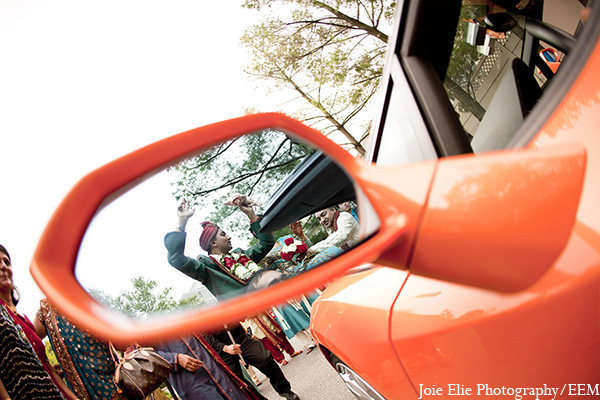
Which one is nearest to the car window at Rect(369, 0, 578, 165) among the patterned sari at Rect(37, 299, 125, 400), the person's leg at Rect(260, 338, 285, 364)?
the patterned sari at Rect(37, 299, 125, 400)

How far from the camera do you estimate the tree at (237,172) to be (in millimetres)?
687

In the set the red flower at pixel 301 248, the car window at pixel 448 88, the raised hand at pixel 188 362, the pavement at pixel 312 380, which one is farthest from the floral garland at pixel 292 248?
the pavement at pixel 312 380

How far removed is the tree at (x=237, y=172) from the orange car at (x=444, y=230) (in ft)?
0.10

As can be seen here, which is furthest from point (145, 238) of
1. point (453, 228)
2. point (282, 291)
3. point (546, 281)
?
point (546, 281)

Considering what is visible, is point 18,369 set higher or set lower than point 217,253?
lower

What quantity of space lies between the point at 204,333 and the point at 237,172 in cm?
307

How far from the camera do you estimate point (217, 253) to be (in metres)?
0.68

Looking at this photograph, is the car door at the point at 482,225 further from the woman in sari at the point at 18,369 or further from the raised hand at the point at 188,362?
the raised hand at the point at 188,362

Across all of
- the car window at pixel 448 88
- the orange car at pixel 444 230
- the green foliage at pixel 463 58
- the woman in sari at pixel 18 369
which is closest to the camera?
the orange car at pixel 444 230

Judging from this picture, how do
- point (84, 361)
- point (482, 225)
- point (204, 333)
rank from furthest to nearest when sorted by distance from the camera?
1. point (204, 333)
2. point (84, 361)
3. point (482, 225)

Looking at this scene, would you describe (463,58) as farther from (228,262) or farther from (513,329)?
(228,262)

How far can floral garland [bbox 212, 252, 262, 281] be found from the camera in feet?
2.01

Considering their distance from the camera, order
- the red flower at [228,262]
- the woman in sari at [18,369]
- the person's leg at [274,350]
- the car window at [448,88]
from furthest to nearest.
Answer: the person's leg at [274,350]
the woman in sari at [18,369]
the car window at [448,88]
the red flower at [228,262]

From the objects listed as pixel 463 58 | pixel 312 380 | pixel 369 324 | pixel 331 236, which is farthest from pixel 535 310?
pixel 312 380
